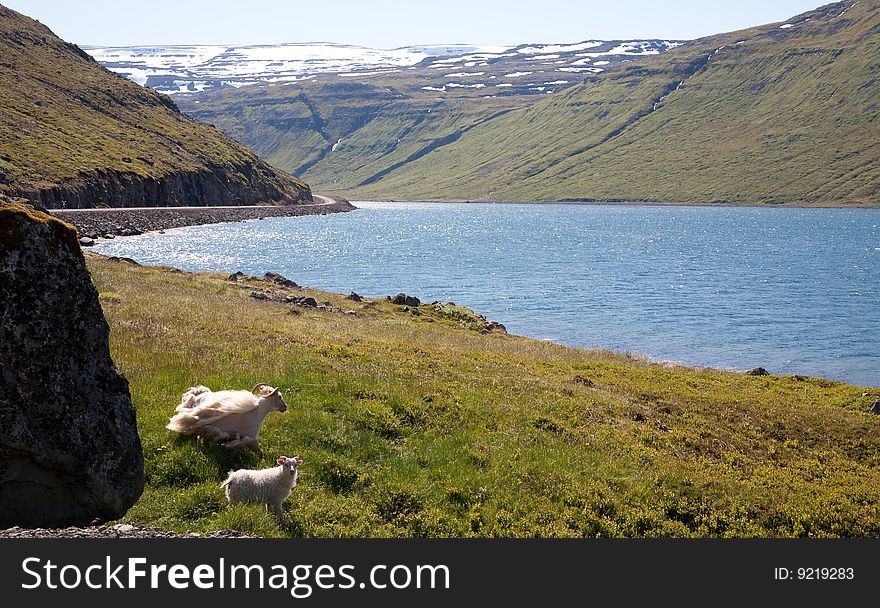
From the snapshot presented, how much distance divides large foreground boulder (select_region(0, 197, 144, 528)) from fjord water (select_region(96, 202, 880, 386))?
45380 millimetres

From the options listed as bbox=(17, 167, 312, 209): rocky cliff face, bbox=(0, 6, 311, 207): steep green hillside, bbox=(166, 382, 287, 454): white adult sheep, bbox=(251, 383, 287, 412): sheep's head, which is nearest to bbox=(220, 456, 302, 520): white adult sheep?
bbox=(166, 382, 287, 454): white adult sheep

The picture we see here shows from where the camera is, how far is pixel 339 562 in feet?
30.0

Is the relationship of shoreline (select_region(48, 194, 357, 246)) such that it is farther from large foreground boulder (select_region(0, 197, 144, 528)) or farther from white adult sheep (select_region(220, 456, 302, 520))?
white adult sheep (select_region(220, 456, 302, 520))

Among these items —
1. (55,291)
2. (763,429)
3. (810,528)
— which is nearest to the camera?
(55,291)

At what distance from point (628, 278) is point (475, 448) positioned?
285 feet

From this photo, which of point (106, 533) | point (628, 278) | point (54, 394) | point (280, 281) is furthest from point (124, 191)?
point (106, 533)

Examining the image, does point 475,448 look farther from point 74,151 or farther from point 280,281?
point 74,151

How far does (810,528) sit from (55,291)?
578 inches

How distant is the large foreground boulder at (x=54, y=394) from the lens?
9992 mm

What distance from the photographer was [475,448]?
16.4 metres

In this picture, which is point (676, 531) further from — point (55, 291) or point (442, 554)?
point (55, 291)

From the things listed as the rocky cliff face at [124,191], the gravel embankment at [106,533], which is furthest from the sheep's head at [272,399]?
the rocky cliff face at [124,191]

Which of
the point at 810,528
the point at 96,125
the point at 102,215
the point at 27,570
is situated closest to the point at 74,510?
the point at 27,570

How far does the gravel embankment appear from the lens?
9.42 m
